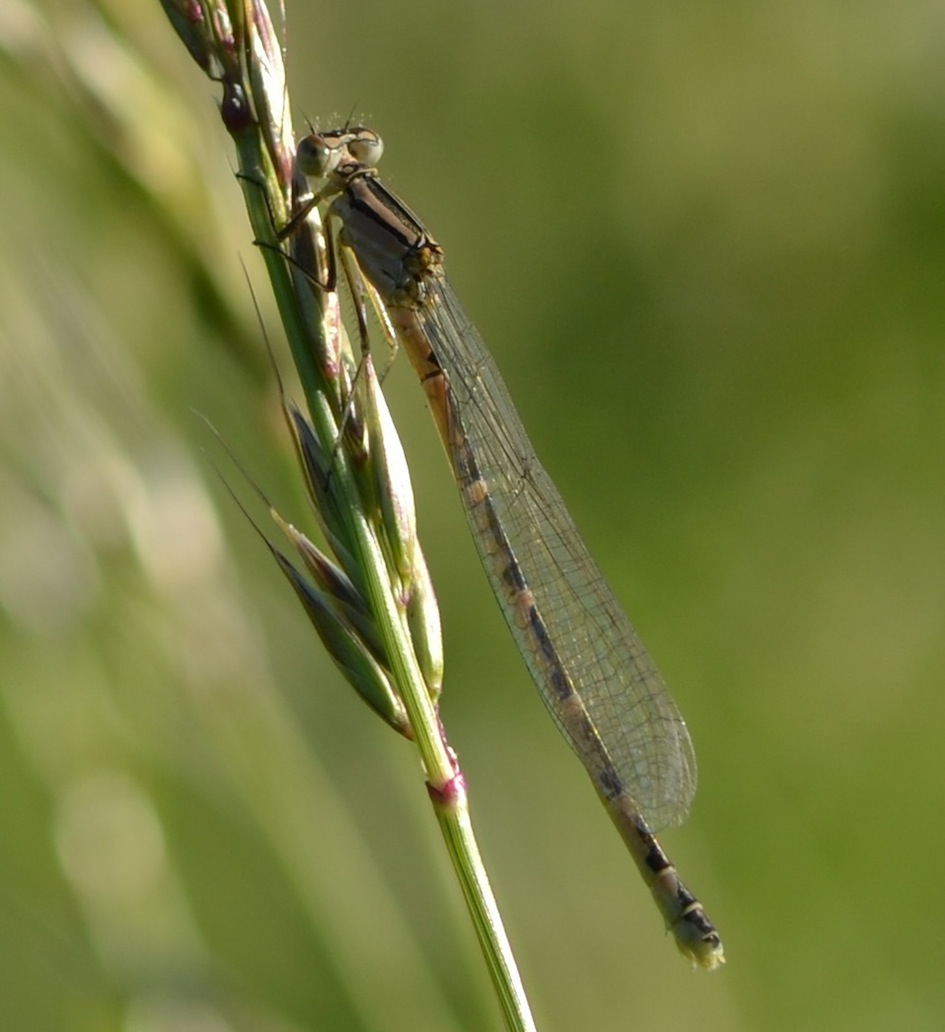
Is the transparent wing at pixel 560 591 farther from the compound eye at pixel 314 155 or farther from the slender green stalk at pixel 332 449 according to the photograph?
the slender green stalk at pixel 332 449

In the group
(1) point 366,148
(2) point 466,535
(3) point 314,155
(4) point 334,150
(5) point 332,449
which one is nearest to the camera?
(5) point 332,449

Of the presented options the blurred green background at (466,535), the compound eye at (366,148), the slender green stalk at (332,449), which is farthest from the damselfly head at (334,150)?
the slender green stalk at (332,449)

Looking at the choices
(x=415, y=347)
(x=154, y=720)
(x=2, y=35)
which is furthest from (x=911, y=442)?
(x=2, y=35)

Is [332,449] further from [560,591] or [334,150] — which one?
[560,591]

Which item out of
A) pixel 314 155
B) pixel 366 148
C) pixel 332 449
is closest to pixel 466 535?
pixel 366 148

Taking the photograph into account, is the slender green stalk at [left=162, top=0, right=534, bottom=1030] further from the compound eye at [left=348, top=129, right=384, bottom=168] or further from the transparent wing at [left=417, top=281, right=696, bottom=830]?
the transparent wing at [left=417, top=281, right=696, bottom=830]

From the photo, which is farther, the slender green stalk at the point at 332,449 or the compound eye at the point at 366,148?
the compound eye at the point at 366,148

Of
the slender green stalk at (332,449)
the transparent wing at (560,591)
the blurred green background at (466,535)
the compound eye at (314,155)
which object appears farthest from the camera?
the transparent wing at (560,591)
